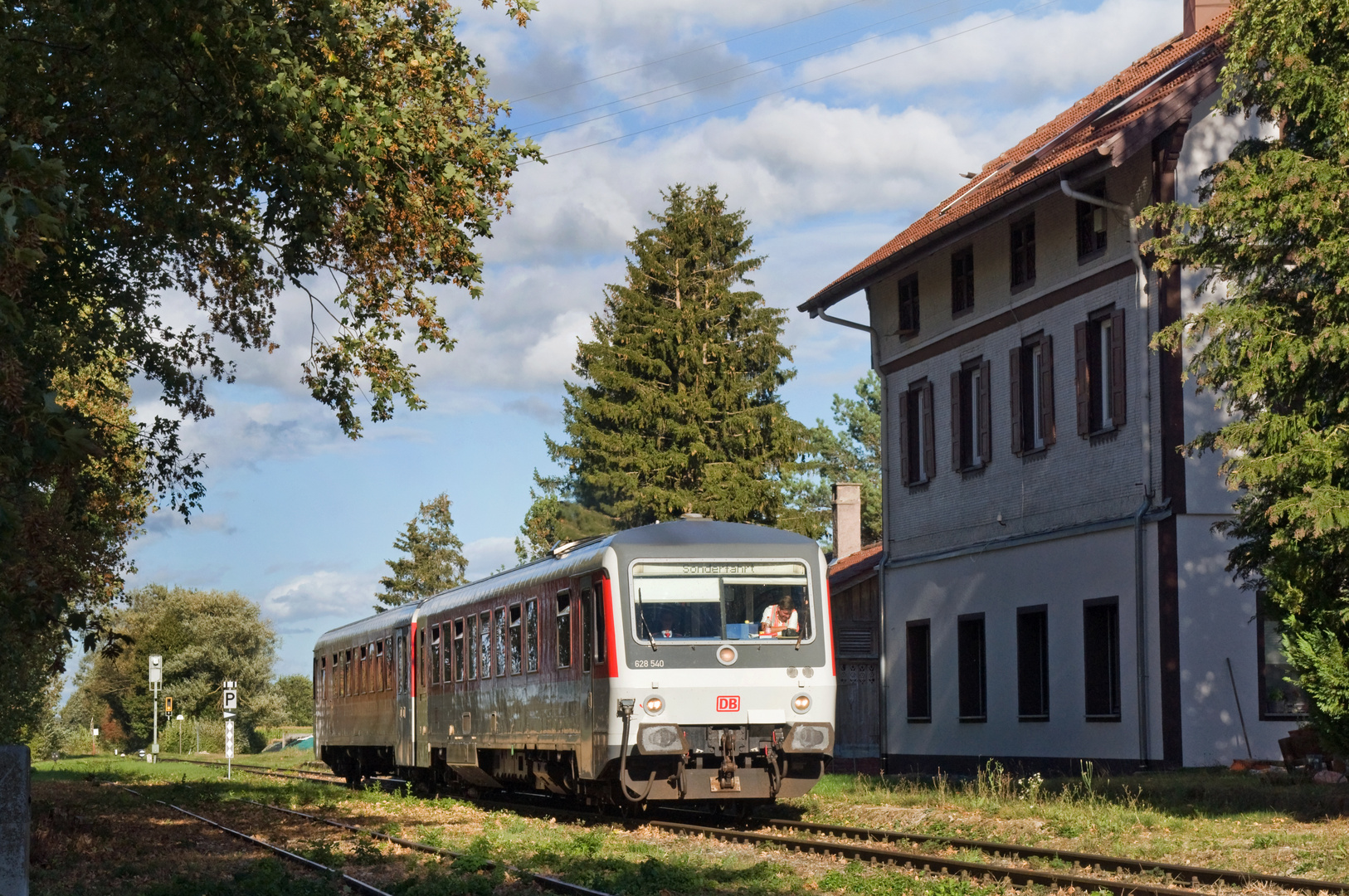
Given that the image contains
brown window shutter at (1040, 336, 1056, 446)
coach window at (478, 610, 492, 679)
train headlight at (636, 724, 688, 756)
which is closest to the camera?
train headlight at (636, 724, 688, 756)

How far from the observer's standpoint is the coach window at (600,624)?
1938 cm

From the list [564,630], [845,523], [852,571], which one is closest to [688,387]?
→ [845,523]

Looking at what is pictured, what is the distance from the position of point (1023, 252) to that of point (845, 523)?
18796mm

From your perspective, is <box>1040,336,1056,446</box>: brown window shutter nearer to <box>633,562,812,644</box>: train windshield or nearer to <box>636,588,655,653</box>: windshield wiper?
<box>633,562,812,644</box>: train windshield

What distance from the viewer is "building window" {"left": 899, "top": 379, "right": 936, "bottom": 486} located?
33.2 metres

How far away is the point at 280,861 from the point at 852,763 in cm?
2293

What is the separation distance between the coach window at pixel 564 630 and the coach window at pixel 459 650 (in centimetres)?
533

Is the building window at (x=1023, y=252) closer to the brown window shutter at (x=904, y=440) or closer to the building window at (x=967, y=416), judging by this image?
the building window at (x=967, y=416)

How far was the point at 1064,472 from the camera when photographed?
2783 cm

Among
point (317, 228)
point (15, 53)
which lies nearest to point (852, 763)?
point (317, 228)

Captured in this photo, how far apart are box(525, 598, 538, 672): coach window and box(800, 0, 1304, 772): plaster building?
8533 millimetres

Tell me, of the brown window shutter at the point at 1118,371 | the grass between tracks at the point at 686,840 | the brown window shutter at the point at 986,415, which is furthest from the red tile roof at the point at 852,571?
the grass between tracks at the point at 686,840

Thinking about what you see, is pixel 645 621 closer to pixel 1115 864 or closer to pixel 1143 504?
pixel 1115 864

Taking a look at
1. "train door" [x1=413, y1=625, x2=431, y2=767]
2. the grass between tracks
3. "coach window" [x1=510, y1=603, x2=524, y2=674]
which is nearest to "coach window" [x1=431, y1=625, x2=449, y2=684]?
"train door" [x1=413, y1=625, x2=431, y2=767]
